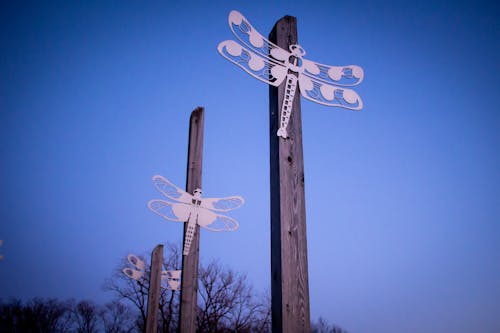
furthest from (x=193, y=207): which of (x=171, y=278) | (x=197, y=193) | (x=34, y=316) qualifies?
(x=34, y=316)

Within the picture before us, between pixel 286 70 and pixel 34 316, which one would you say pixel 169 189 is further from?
pixel 34 316

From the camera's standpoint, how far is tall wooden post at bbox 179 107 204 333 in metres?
4.52

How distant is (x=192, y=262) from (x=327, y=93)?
2863 millimetres

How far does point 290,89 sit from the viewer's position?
2.57 meters

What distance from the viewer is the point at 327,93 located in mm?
2723

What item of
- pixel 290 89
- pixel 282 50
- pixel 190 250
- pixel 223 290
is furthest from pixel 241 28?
pixel 223 290

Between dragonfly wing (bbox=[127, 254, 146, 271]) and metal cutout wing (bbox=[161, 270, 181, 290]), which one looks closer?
metal cutout wing (bbox=[161, 270, 181, 290])

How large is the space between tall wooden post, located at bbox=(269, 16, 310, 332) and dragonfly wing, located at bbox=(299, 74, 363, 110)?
0.28ft

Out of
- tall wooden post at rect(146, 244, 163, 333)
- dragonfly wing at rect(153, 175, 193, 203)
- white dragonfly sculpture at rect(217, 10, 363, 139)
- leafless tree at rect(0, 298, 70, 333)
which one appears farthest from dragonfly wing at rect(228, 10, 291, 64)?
leafless tree at rect(0, 298, 70, 333)

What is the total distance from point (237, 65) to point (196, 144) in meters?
2.79

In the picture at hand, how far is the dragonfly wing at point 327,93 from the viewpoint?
104 inches

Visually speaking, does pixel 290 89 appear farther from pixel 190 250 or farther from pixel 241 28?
pixel 190 250

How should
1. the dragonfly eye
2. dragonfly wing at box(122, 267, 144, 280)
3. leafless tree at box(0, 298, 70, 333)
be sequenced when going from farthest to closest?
leafless tree at box(0, 298, 70, 333)
dragonfly wing at box(122, 267, 144, 280)
the dragonfly eye

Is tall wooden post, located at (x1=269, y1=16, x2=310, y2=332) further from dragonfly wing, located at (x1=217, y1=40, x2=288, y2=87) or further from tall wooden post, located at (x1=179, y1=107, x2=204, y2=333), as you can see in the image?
tall wooden post, located at (x1=179, y1=107, x2=204, y2=333)
